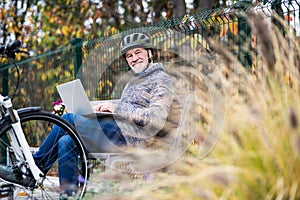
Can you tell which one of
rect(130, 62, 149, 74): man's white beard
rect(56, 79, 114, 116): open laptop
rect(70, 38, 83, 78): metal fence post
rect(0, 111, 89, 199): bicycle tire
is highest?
rect(70, 38, 83, 78): metal fence post

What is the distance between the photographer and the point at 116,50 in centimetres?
585

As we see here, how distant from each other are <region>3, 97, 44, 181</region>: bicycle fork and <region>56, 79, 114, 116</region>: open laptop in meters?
0.51

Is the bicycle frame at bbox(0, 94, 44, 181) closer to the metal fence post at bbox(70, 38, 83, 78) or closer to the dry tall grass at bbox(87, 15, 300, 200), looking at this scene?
the dry tall grass at bbox(87, 15, 300, 200)

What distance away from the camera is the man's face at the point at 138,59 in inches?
161

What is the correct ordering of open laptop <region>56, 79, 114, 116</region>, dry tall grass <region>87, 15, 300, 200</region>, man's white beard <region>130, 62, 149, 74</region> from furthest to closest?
man's white beard <region>130, 62, 149, 74</region>, open laptop <region>56, 79, 114, 116</region>, dry tall grass <region>87, 15, 300, 200</region>

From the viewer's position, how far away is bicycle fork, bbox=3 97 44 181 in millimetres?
3562

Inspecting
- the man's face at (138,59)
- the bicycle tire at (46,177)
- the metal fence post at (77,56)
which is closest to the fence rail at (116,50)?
the metal fence post at (77,56)

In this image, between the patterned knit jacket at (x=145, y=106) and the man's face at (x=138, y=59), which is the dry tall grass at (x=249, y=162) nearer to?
the patterned knit jacket at (x=145, y=106)

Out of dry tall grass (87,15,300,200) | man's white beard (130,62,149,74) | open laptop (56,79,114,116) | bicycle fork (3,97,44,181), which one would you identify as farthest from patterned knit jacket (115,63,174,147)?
dry tall grass (87,15,300,200)

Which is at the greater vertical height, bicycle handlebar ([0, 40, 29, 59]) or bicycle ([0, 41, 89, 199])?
bicycle handlebar ([0, 40, 29, 59])

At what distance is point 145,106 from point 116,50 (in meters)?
1.98

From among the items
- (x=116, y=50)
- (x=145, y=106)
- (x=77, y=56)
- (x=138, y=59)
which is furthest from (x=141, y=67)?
(x=77, y=56)

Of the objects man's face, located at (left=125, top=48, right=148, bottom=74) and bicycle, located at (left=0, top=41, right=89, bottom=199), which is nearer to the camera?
bicycle, located at (left=0, top=41, right=89, bottom=199)

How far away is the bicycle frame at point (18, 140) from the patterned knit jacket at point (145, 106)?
0.61m
